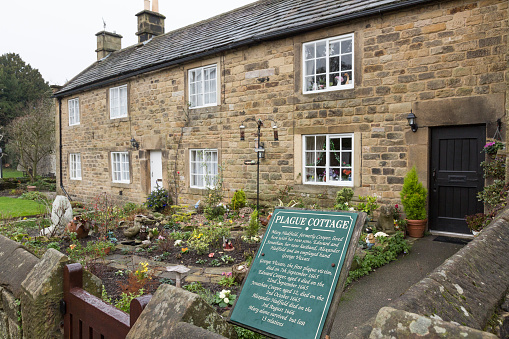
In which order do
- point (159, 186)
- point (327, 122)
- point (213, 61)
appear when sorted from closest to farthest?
1. point (327, 122)
2. point (213, 61)
3. point (159, 186)

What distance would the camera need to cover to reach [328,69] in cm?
907

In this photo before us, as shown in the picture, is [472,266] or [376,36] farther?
[376,36]

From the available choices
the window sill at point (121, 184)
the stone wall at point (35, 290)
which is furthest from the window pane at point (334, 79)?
the window sill at point (121, 184)

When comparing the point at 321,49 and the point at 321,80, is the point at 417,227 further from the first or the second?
the point at 321,49

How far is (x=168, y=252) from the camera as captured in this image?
6621mm

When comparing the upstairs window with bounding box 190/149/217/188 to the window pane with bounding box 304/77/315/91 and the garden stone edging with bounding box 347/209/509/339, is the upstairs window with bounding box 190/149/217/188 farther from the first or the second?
the garden stone edging with bounding box 347/209/509/339

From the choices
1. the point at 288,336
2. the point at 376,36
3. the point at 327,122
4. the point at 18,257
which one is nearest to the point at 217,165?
the point at 327,122

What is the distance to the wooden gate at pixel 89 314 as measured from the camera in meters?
2.07

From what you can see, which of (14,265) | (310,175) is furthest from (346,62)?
(14,265)

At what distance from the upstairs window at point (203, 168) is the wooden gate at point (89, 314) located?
868 cm

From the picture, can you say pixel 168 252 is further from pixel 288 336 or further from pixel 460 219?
pixel 460 219

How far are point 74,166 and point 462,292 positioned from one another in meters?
19.4

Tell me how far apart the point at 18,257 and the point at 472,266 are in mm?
3637

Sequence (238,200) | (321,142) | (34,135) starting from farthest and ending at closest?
1. (34,135)
2. (238,200)
3. (321,142)
